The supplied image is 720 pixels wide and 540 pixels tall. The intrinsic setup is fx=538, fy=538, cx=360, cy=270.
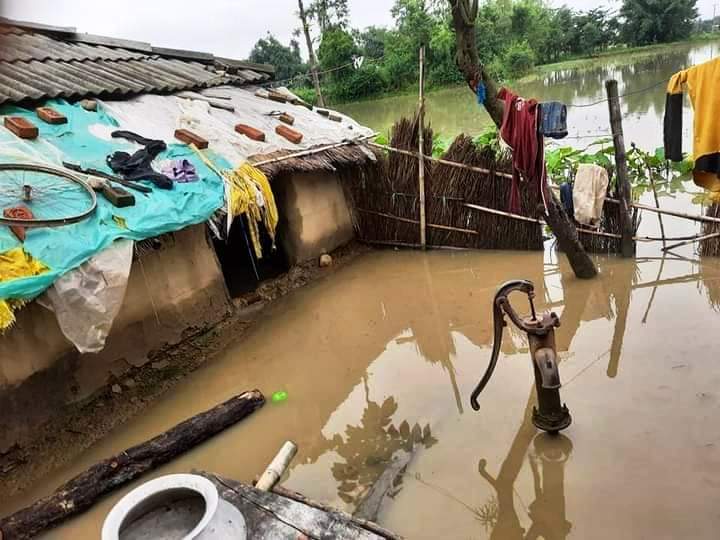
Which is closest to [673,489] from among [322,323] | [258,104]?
[322,323]

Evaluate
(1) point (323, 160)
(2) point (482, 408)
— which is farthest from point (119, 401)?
(1) point (323, 160)

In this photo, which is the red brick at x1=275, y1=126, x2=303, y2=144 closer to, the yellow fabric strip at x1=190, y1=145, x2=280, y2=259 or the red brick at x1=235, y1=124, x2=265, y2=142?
the red brick at x1=235, y1=124, x2=265, y2=142

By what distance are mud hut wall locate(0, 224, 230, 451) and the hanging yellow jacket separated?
179 inches

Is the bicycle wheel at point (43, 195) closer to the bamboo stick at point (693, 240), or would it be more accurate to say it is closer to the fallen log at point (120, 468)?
the fallen log at point (120, 468)

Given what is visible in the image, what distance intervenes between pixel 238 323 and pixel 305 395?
177cm

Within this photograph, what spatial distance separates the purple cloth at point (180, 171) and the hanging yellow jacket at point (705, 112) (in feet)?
14.0

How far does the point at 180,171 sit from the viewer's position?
17.7ft

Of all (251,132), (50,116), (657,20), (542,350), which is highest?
(50,116)

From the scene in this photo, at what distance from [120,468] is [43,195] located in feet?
7.65

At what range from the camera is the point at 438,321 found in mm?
5637

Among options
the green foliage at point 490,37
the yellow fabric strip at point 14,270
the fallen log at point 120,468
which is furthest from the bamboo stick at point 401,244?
the green foliage at point 490,37

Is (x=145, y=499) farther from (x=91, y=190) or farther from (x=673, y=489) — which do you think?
(x=91, y=190)

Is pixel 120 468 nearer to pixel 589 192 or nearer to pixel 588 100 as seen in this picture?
pixel 589 192

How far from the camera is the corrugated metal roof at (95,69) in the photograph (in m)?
5.82
